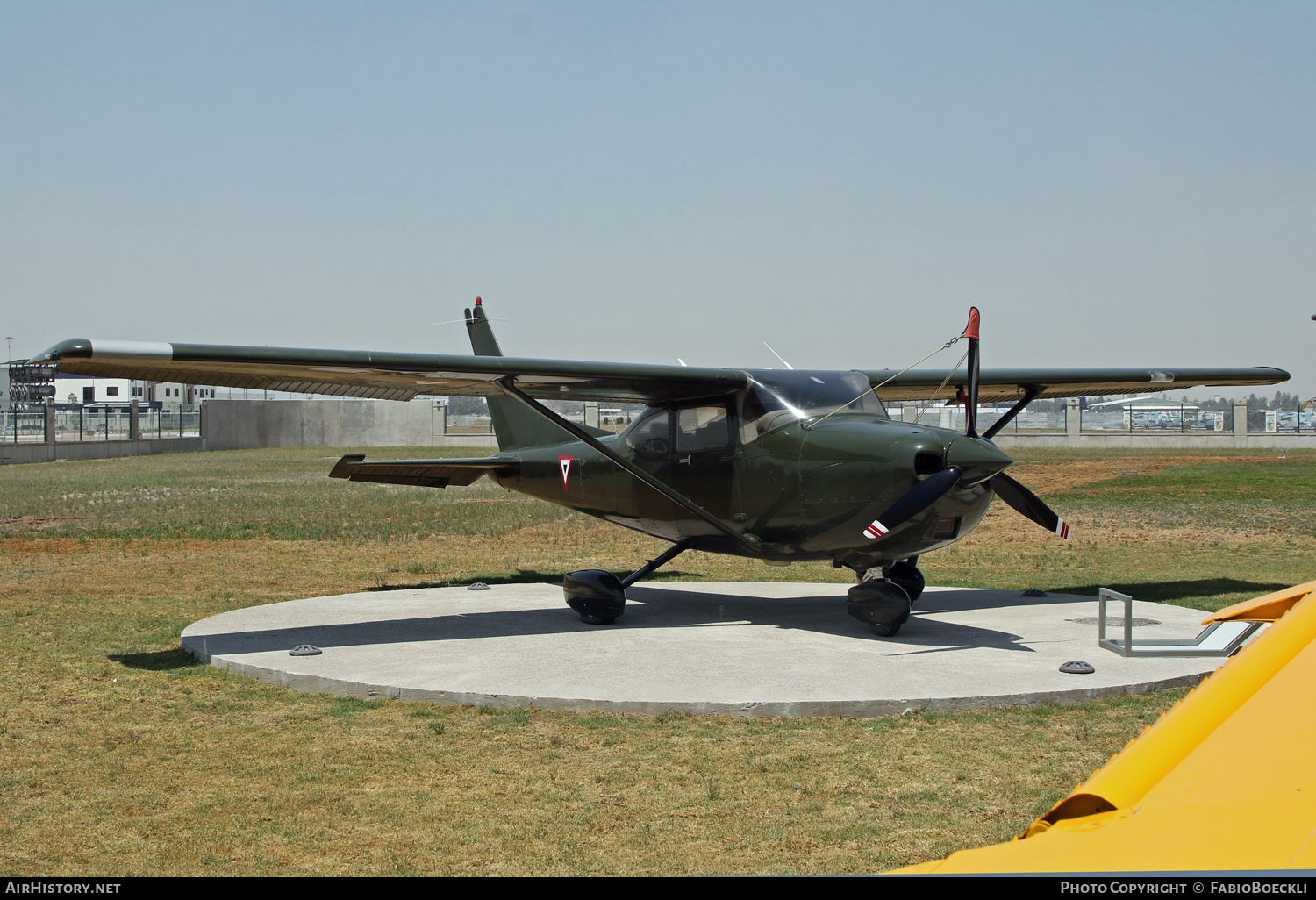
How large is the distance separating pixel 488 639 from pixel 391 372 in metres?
2.75

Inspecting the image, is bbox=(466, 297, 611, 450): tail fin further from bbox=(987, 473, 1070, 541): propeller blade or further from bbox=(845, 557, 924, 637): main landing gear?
bbox=(987, 473, 1070, 541): propeller blade

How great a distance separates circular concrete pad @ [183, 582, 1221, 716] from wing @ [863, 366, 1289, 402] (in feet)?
8.80

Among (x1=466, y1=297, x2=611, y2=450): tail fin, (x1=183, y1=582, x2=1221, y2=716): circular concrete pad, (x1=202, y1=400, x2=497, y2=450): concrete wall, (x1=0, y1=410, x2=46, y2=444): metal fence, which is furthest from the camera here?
(x1=202, y1=400, x2=497, y2=450): concrete wall

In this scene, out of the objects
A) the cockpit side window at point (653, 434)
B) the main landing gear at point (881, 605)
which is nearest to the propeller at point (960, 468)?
the main landing gear at point (881, 605)

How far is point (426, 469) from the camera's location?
14.1m

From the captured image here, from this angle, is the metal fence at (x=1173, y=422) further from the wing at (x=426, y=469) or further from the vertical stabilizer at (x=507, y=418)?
the wing at (x=426, y=469)

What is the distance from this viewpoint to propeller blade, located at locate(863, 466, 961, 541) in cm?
916

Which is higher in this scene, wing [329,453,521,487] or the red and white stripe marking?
wing [329,453,521,487]

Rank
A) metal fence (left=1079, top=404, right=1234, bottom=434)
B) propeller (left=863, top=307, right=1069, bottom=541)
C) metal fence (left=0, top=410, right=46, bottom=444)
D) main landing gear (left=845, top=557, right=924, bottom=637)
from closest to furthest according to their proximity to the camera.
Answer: propeller (left=863, top=307, right=1069, bottom=541) → main landing gear (left=845, top=557, right=924, bottom=637) → metal fence (left=0, top=410, right=46, bottom=444) → metal fence (left=1079, top=404, right=1234, bottom=434)

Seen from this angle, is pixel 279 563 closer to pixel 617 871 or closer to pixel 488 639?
pixel 488 639

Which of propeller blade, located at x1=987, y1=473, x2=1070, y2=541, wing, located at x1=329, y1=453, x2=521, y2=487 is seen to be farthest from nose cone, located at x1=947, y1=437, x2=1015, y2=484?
wing, located at x1=329, y1=453, x2=521, y2=487

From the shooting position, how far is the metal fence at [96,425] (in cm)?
5338

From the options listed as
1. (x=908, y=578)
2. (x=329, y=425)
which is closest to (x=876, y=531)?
(x=908, y=578)

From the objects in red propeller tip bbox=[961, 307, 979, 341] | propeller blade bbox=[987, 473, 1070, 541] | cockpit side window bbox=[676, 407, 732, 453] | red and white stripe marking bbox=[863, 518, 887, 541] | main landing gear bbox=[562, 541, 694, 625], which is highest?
red propeller tip bbox=[961, 307, 979, 341]
